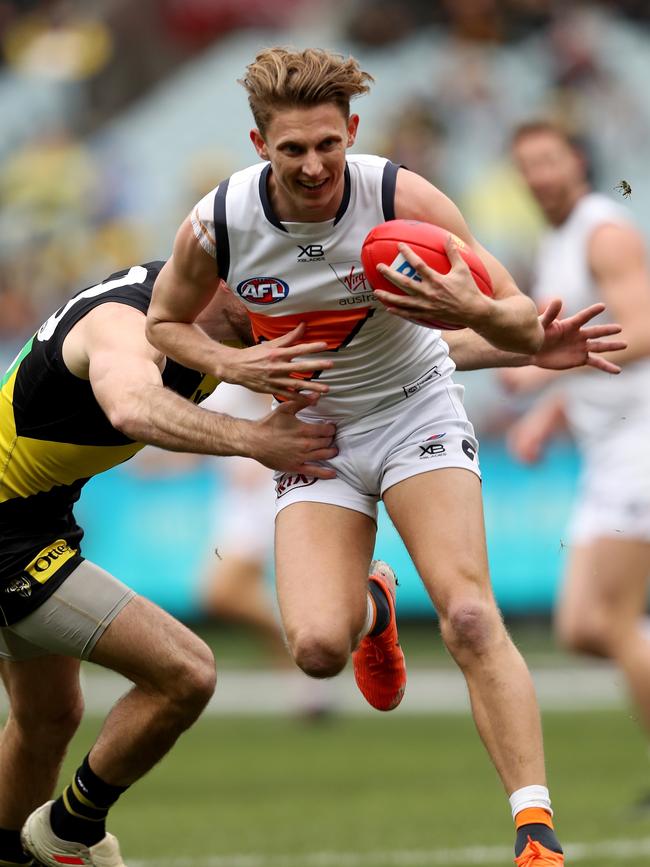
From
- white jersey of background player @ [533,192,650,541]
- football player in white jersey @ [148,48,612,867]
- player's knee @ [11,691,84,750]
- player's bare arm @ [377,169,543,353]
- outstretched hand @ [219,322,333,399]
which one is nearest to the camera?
player's bare arm @ [377,169,543,353]

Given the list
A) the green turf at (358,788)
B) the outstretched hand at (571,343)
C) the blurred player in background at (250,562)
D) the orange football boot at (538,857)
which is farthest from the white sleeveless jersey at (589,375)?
the blurred player in background at (250,562)

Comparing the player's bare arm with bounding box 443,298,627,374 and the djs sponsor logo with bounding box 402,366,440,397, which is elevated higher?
the player's bare arm with bounding box 443,298,627,374

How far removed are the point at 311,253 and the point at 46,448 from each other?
125cm

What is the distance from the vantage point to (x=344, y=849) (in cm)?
720

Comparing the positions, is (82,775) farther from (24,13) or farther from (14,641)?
(24,13)

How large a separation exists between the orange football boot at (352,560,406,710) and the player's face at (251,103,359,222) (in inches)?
70.1

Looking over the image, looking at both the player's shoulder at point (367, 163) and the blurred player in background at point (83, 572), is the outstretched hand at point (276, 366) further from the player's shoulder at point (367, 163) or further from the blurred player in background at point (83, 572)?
the player's shoulder at point (367, 163)

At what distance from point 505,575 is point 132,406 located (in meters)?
10.3

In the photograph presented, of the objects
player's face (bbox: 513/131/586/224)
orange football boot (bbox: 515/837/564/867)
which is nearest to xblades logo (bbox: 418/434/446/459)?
orange football boot (bbox: 515/837/564/867)

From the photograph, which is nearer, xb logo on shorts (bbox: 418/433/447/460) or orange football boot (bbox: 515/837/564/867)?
orange football boot (bbox: 515/837/564/867)

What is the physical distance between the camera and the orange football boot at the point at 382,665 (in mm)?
6332

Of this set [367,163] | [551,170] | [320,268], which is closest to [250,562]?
[551,170]

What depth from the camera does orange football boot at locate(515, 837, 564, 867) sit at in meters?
4.73

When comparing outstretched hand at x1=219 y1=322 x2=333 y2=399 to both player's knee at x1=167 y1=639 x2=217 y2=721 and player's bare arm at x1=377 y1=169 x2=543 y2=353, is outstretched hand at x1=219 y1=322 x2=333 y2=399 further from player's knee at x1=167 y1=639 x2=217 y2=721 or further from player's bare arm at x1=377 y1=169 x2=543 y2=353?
player's knee at x1=167 y1=639 x2=217 y2=721
